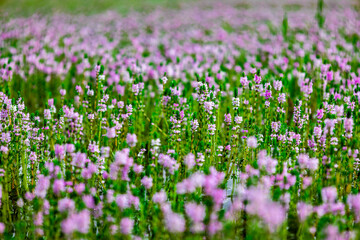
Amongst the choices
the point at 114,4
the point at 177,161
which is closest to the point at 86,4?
the point at 114,4

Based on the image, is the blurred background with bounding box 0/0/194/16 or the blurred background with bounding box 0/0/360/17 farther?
the blurred background with bounding box 0/0/194/16

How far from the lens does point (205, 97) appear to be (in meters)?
4.35

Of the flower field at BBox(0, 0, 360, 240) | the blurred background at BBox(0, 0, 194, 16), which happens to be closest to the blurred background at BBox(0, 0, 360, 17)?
the blurred background at BBox(0, 0, 194, 16)

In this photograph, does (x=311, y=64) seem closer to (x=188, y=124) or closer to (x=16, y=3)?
(x=188, y=124)

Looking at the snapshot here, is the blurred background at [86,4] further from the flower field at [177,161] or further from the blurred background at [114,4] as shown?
the flower field at [177,161]

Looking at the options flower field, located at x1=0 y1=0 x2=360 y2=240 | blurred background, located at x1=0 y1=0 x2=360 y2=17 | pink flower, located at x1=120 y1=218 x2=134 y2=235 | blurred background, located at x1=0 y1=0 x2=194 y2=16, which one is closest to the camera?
pink flower, located at x1=120 y1=218 x2=134 y2=235

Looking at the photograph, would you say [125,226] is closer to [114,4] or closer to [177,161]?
[177,161]

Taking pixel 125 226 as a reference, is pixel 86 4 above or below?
above

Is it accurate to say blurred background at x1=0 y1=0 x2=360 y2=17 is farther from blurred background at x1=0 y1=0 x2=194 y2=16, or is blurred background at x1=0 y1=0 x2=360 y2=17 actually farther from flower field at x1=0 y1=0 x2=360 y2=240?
flower field at x1=0 y1=0 x2=360 y2=240

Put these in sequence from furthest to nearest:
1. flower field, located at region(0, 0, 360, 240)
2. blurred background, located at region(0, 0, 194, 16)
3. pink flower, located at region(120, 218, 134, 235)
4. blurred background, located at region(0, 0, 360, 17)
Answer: blurred background, located at region(0, 0, 194, 16), blurred background, located at region(0, 0, 360, 17), flower field, located at region(0, 0, 360, 240), pink flower, located at region(120, 218, 134, 235)

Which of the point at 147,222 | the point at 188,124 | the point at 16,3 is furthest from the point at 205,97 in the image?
the point at 16,3

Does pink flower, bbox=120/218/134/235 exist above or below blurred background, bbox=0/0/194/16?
below

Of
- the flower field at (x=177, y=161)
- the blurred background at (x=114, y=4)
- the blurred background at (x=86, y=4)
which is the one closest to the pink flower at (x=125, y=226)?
the flower field at (x=177, y=161)

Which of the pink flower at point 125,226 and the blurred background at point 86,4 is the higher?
the blurred background at point 86,4
